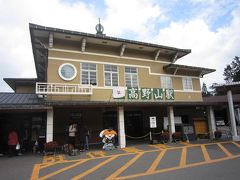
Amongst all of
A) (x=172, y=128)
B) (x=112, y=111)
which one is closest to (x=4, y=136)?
(x=112, y=111)

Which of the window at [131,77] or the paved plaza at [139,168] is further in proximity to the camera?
the window at [131,77]

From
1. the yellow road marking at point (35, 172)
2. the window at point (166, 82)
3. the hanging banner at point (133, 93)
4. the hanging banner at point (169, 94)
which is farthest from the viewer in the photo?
the window at point (166, 82)

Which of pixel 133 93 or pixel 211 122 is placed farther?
pixel 211 122

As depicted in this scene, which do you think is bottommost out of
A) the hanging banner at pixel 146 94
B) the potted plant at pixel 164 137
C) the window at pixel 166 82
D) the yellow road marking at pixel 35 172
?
the yellow road marking at pixel 35 172

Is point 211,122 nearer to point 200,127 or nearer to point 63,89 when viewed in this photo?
point 200,127

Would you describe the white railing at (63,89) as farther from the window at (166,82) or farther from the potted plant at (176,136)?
the window at (166,82)

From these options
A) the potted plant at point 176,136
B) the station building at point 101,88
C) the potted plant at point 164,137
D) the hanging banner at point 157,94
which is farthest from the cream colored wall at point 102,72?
the potted plant at point 164,137

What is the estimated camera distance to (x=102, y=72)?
14703 mm

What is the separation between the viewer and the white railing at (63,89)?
12180mm

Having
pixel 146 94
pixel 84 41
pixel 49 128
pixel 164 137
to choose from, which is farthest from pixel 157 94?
pixel 49 128

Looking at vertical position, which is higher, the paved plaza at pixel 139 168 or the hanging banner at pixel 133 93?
the hanging banner at pixel 133 93

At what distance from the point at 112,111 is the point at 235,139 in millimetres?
8823

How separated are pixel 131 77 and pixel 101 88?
2831mm

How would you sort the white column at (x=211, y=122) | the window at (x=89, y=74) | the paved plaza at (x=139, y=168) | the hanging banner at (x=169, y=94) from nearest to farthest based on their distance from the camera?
the paved plaza at (x=139, y=168) → the window at (x=89, y=74) → the white column at (x=211, y=122) → the hanging banner at (x=169, y=94)
